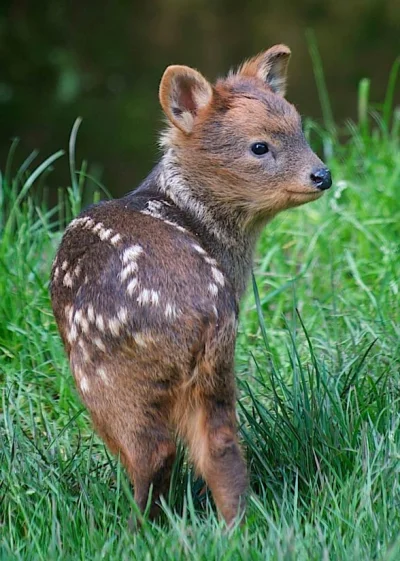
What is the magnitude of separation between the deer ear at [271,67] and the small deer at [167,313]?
1.31 feet

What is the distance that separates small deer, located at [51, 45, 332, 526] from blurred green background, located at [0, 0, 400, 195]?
525cm

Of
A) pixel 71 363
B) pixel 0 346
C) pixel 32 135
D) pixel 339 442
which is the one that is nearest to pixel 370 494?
pixel 339 442

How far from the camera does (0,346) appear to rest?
206 inches

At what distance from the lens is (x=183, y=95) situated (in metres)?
4.36

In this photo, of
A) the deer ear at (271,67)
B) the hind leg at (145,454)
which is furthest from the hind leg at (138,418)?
the deer ear at (271,67)

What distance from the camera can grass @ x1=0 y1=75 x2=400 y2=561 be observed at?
3490 millimetres

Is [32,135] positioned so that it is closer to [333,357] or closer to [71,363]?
[333,357]

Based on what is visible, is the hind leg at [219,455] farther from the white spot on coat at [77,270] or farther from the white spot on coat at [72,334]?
the white spot on coat at [77,270]

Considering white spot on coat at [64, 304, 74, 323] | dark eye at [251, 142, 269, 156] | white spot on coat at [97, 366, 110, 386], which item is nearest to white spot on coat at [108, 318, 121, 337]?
white spot on coat at [97, 366, 110, 386]

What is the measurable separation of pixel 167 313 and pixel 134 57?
1165cm

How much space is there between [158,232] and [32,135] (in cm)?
785

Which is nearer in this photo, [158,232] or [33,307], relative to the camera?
[158,232]

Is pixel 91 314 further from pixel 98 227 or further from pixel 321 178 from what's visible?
pixel 321 178

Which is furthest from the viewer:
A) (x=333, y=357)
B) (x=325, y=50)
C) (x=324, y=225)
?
(x=325, y=50)
